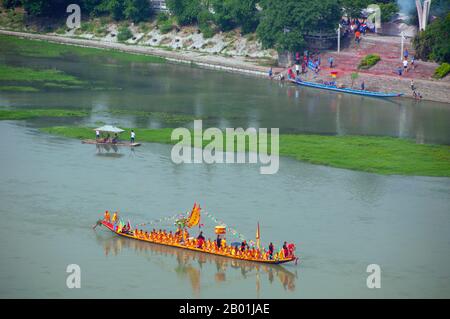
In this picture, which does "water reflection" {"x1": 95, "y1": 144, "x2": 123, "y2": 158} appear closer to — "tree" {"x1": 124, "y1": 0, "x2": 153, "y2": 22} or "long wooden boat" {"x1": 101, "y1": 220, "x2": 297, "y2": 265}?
"long wooden boat" {"x1": 101, "y1": 220, "x2": 297, "y2": 265}

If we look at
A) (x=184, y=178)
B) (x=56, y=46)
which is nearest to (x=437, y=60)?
(x=184, y=178)

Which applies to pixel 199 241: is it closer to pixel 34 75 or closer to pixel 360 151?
pixel 360 151

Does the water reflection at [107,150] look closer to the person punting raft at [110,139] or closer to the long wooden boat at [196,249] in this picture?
the person punting raft at [110,139]

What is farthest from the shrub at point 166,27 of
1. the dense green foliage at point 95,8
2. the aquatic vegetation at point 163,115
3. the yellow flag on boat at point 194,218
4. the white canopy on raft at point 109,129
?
the yellow flag on boat at point 194,218

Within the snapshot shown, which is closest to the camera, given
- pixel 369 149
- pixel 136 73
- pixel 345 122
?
pixel 369 149

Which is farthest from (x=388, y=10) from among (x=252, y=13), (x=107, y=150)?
(x=107, y=150)

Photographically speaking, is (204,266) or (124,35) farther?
(124,35)
